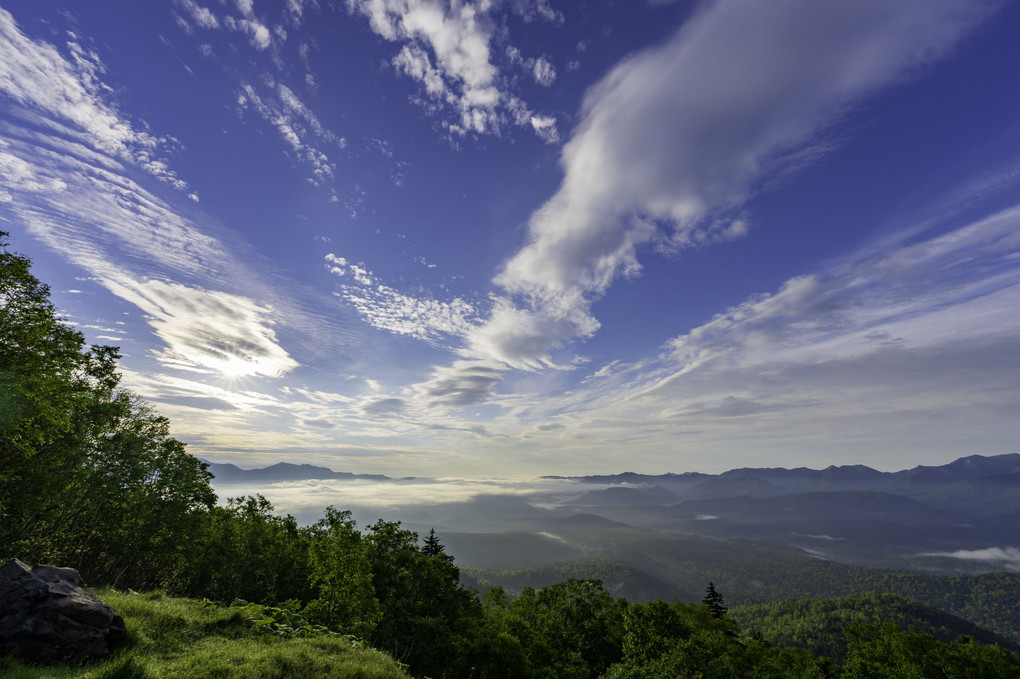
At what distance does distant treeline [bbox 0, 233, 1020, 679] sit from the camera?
27.3 m

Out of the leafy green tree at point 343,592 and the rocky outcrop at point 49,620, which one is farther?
the leafy green tree at point 343,592

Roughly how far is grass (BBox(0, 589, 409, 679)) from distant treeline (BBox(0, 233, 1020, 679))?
15656 mm

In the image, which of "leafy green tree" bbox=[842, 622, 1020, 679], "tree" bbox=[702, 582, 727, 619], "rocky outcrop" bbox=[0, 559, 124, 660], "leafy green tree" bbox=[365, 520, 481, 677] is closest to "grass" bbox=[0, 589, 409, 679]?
"rocky outcrop" bbox=[0, 559, 124, 660]

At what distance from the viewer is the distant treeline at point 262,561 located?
1077 inches

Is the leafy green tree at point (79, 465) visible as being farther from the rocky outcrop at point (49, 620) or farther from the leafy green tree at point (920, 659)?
the leafy green tree at point (920, 659)

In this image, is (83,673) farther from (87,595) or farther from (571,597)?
(571,597)

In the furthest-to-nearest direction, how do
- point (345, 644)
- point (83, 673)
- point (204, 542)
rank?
point (204, 542) → point (345, 644) → point (83, 673)

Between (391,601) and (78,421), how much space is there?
37.8m

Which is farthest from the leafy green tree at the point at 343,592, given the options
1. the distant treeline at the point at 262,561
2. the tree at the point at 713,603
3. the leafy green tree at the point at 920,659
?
the tree at the point at 713,603

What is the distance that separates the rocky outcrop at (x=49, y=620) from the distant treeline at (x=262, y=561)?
13.3 m

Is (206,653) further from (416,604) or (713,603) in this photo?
(713,603)

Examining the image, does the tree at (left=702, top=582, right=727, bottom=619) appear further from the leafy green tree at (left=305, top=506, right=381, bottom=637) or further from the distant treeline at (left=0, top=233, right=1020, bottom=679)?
the leafy green tree at (left=305, top=506, right=381, bottom=637)

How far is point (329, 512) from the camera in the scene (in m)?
49.7

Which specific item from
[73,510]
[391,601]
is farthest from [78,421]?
[391,601]
